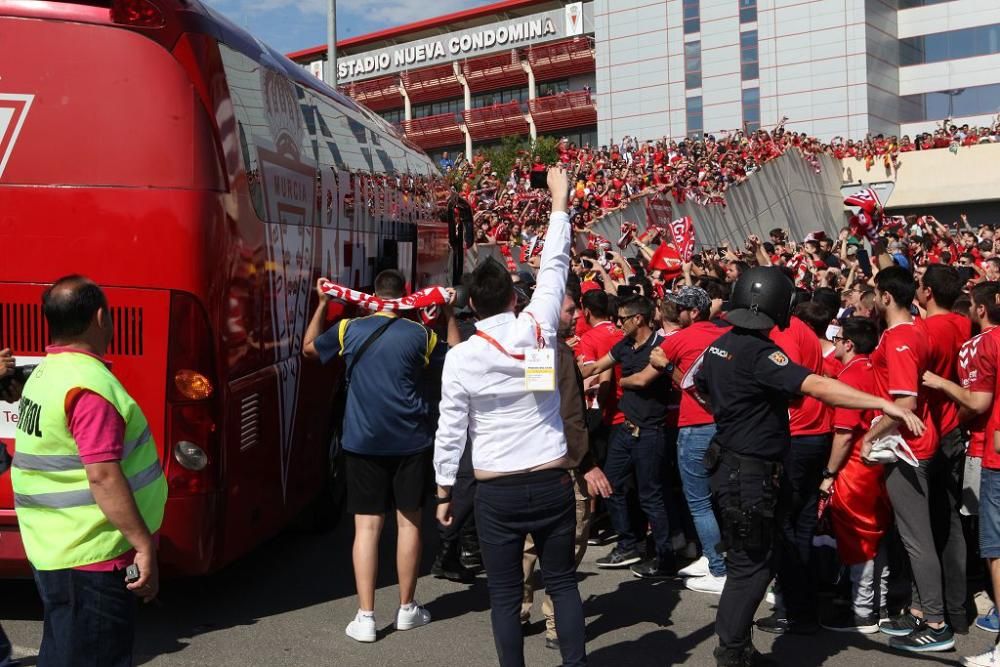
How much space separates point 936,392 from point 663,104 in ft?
170

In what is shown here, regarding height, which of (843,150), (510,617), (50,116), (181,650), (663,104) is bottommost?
(181,650)

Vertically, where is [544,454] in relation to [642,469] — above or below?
above

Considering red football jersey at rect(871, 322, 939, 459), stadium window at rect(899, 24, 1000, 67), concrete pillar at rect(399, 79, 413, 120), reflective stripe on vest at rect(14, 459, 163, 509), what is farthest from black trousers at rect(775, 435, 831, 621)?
concrete pillar at rect(399, 79, 413, 120)

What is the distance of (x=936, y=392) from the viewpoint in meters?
5.72

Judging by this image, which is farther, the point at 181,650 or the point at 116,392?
the point at 181,650

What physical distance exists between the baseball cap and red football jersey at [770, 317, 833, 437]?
0.86 m

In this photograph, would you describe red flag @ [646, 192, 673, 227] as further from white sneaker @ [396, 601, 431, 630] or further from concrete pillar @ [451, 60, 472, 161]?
concrete pillar @ [451, 60, 472, 161]

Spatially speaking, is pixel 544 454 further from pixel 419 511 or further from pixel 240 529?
pixel 240 529

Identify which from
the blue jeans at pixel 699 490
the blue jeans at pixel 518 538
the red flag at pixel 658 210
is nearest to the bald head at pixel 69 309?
the blue jeans at pixel 518 538

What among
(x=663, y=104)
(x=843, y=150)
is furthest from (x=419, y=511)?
(x=663, y=104)

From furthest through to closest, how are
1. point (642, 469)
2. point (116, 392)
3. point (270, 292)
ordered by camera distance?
point (642, 469), point (270, 292), point (116, 392)

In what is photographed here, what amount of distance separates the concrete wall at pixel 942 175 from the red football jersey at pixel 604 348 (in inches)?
1411

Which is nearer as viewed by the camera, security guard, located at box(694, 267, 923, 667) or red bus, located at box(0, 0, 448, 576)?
security guard, located at box(694, 267, 923, 667)

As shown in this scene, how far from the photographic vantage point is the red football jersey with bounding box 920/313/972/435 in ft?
18.9
